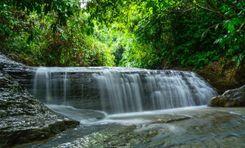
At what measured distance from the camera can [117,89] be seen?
601 centimetres

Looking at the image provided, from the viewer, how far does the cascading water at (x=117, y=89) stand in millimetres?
5367

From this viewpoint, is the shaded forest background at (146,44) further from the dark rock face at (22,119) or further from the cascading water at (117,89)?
the dark rock face at (22,119)

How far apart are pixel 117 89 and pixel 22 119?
3.21m

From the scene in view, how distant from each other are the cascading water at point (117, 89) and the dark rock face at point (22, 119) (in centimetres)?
175

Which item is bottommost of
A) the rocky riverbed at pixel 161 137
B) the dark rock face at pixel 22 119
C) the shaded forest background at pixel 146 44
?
the rocky riverbed at pixel 161 137

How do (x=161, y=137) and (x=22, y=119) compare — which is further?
(x=22, y=119)

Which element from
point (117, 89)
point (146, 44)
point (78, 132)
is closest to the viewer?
point (78, 132)

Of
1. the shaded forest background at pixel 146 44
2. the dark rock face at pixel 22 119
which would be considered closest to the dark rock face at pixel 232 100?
the shaded forest background at pixel 146 44

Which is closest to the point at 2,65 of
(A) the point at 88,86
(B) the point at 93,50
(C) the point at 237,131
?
(A) the point at 88,86

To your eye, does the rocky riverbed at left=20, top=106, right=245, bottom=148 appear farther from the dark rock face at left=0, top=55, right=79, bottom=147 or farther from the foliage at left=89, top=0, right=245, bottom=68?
the foliage at left=89, top=0, right=245, bottom=68

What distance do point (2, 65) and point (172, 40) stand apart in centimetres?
694

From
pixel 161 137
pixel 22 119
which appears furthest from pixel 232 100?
pixel 22 119

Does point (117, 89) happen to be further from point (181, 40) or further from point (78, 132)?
point (181, 40)

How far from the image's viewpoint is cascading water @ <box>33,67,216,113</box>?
5367mm
